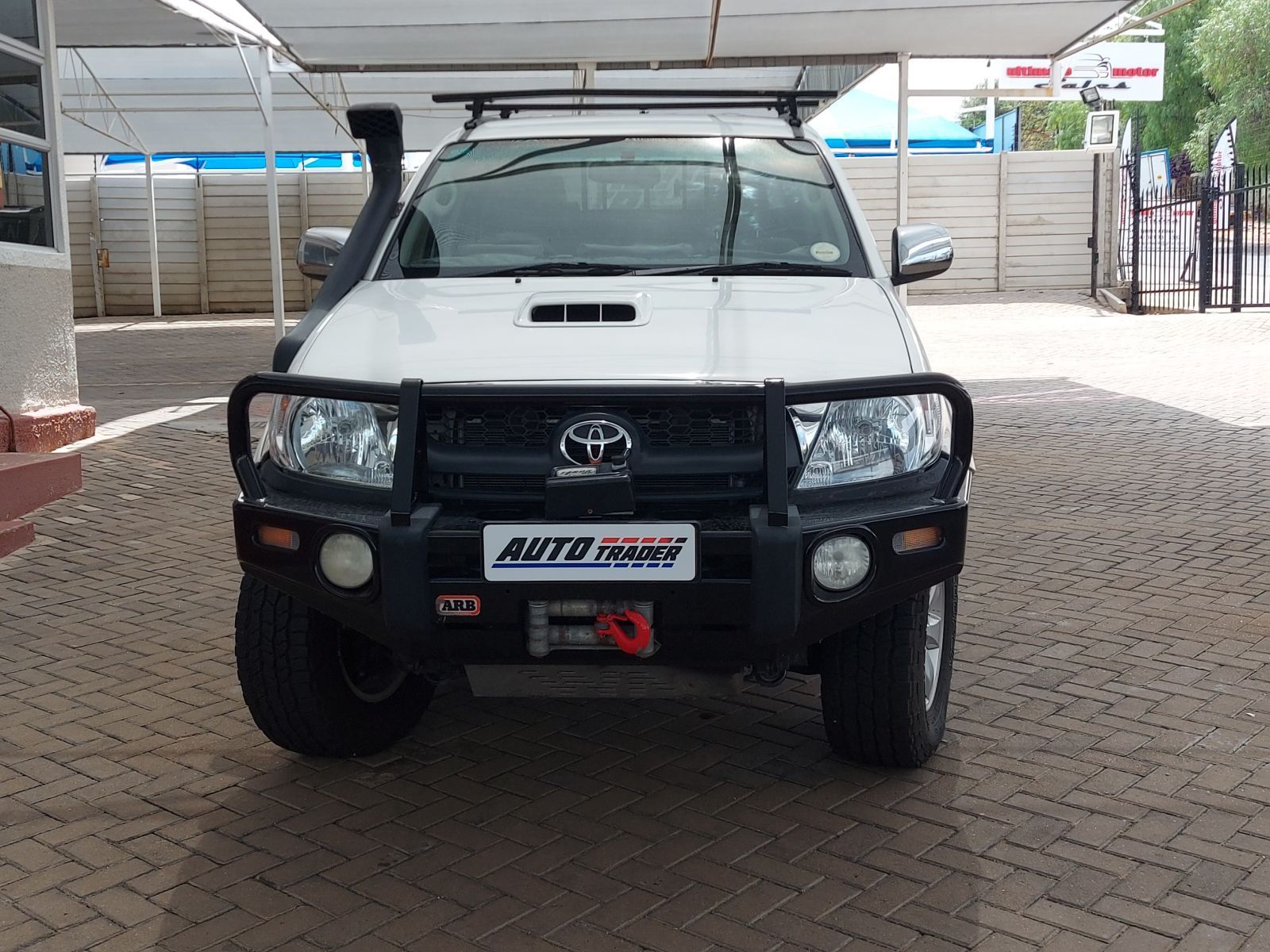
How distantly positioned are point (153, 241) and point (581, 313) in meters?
22.8

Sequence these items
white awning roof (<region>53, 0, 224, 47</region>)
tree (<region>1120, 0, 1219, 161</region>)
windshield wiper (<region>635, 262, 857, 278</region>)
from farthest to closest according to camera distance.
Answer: tree (<region>1120, 0, 1219, 161</region>)
white awning roof (<region>53, 0, 224, 47</region>)
windshield wiper (<region>635, 262, 857, 278</region>)

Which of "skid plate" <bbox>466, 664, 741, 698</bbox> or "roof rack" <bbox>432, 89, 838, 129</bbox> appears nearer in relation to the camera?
"skid plate" <bbox>466, 664, 741, 698</bbox>

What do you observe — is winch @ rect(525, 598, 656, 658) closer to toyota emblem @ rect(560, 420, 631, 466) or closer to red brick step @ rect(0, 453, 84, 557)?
toyota emblem @ rect(560, 420, 631, 466)

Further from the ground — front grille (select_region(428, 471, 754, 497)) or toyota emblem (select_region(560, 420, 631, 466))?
toyota emblem (select_region(560, 420, 631, 466))

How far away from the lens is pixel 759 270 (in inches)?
166

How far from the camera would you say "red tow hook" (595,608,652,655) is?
315 centimetres

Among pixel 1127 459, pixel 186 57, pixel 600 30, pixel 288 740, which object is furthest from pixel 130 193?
pixel 288 740

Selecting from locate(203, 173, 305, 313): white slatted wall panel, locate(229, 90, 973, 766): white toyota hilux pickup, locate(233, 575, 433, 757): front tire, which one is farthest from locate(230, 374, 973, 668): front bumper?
locate(203, 173, 305, 313): white slatted wall panel

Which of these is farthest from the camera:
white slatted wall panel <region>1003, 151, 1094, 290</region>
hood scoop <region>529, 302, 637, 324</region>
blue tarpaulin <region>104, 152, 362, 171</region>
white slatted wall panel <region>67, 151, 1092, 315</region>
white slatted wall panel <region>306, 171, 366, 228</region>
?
blue tarpaulin <region>104, 152, 362, 171</region>

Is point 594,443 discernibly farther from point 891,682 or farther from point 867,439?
point 891,682

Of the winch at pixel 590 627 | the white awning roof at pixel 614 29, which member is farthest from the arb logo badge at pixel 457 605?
the white awning roof at pixel 614 29

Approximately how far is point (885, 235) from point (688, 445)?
21.6 metres

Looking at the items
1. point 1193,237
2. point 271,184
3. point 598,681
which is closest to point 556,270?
point 598,681

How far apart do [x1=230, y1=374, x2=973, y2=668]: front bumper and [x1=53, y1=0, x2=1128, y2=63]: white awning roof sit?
8462 millimetres
